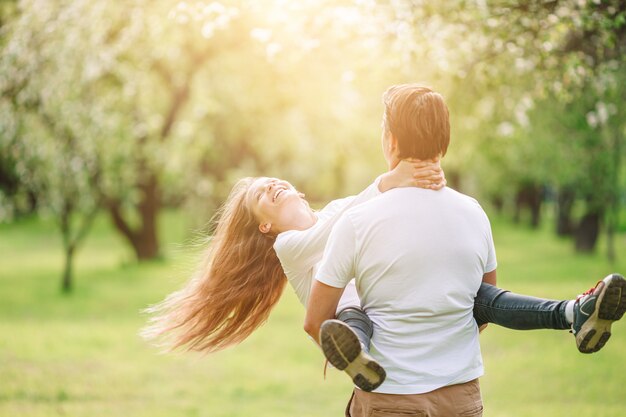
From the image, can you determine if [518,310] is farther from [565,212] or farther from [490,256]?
[565,212]

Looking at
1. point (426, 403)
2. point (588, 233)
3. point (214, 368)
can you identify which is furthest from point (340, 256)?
point (588, 233)

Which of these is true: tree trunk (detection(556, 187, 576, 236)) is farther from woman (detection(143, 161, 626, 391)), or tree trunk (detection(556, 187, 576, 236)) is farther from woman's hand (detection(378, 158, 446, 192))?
woman's hand (detection(378, 158, 446, 192))

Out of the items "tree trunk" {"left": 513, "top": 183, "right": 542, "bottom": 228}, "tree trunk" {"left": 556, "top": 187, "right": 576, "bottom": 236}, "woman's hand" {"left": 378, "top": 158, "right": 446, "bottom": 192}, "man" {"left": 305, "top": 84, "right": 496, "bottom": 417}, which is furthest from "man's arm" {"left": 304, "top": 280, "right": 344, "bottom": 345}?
"tree trunk" {"left": 513, "top": 183, "right": 542, "bottom": 228}

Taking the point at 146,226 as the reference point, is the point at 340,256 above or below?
above

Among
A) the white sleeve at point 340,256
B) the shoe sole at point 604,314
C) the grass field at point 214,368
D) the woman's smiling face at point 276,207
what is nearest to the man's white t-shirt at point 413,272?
the white sleeve at point 340,256

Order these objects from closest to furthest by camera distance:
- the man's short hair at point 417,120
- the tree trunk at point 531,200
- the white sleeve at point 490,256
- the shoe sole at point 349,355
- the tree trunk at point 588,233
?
the shoe sole at point 349,355 → the man's short hair at point 417,120 → the white sleeve at point 490,256 → the tree trunk at point 588,233 → the tree trunk at point 531,200

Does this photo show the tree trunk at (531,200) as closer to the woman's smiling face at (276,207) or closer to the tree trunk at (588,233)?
the tree trunk at (588,233)

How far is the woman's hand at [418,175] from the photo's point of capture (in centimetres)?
288

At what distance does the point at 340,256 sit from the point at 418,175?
383mm

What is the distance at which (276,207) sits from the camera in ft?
12.1

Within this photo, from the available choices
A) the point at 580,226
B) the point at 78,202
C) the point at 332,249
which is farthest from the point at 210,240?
the point at 580,226

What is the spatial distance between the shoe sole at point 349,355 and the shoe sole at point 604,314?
0.78 metres

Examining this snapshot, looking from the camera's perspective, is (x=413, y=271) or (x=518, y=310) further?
(x=518, y=310)

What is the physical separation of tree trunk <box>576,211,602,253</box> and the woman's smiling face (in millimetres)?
19237
